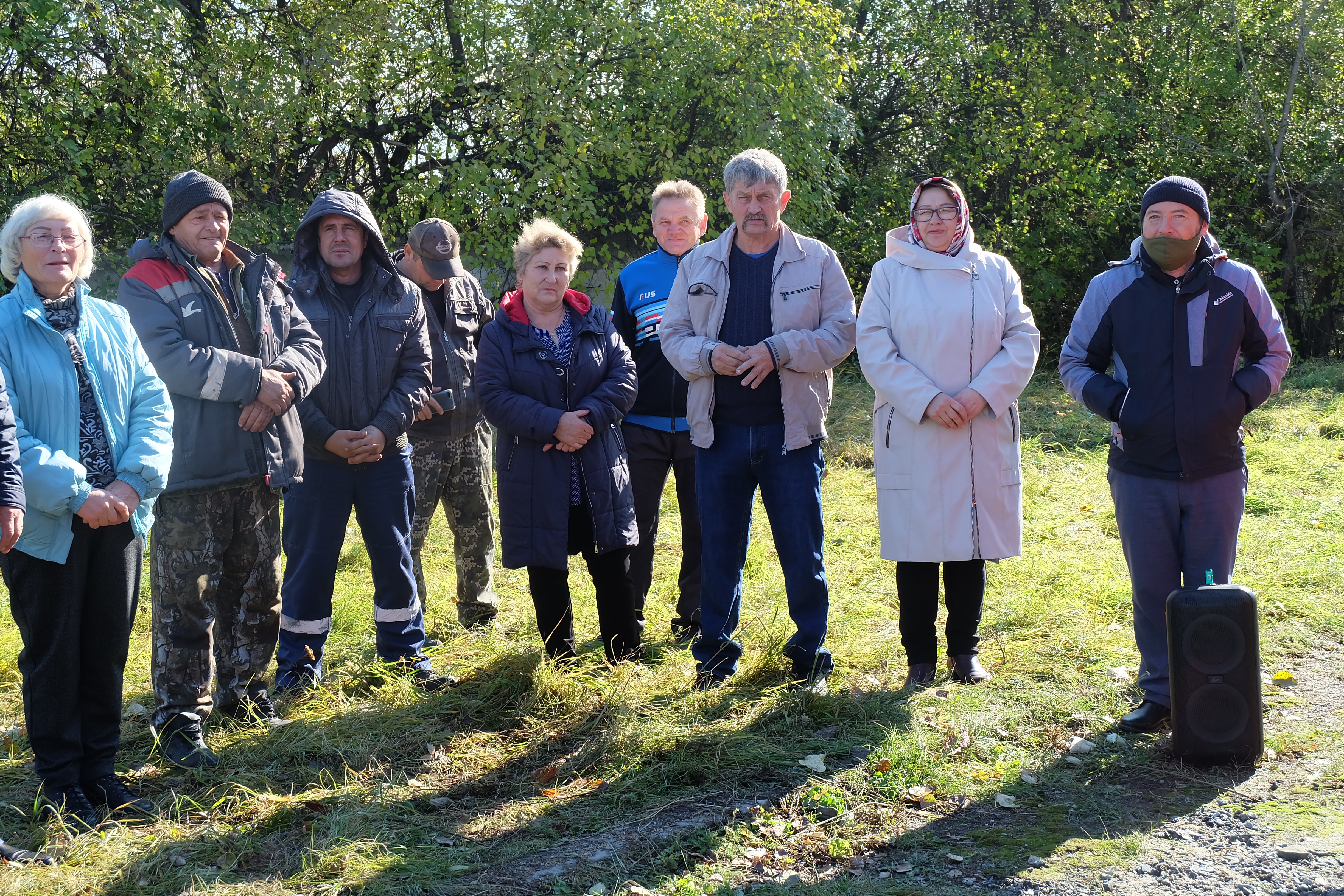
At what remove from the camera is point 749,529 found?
493 cm

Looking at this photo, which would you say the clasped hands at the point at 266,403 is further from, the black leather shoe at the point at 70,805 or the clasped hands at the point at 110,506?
the black leather shoe at the point at 70,805

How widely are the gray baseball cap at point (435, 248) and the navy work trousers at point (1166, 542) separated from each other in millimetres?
3346

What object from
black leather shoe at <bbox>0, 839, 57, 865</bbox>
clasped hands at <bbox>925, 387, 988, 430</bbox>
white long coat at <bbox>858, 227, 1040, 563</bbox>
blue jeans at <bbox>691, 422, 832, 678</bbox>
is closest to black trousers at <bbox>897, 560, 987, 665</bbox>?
white long coat at <bbox>858, 227, 1040, 563</bbox>

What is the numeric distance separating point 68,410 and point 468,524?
2475mm

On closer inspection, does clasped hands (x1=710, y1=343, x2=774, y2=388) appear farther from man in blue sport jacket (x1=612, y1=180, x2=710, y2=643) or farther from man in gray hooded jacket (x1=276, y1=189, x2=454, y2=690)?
man in gray hooded jacket (x1=276, y1=189, x2=454, y2=690)

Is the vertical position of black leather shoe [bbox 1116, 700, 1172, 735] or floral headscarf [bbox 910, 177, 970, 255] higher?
floral headscarf [bbox 910, 177, 970, 255]

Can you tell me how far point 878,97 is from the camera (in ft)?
53.5

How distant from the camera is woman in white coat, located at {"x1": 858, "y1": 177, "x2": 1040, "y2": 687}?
4.61 meters

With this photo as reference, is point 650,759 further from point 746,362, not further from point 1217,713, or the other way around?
point 1217,713

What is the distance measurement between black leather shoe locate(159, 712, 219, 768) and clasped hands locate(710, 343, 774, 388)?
8.05 feet

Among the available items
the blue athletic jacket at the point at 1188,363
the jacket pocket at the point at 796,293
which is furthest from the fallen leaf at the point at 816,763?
the jacket pocket at the point at 796,293

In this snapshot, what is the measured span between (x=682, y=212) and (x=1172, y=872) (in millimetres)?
3653

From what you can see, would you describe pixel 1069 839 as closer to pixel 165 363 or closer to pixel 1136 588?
pixel 1136 588

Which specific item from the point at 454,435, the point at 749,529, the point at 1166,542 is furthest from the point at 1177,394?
the point at 454,435
